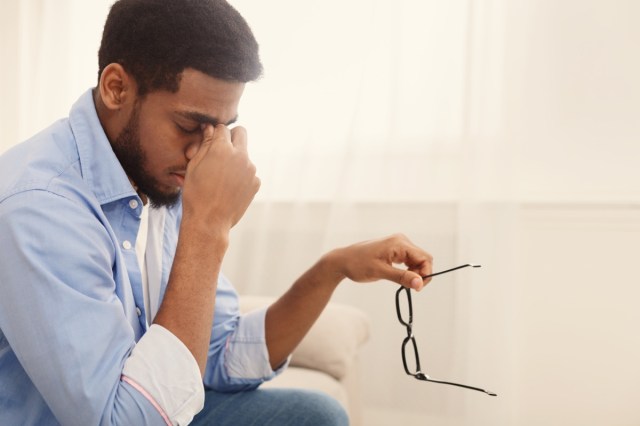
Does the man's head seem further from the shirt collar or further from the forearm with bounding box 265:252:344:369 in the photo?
the forearm with bounding box 265:252:344:369

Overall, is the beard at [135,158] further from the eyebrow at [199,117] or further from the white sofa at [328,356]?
the white sofa at [328,356]

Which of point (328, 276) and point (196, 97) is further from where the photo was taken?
point (328, 276)

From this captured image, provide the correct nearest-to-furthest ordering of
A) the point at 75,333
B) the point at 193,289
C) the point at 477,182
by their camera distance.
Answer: the point at 75,333, the point at 193,289, the point at 477,182

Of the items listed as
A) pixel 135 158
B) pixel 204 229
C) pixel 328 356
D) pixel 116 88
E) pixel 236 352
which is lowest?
pixel 328 356

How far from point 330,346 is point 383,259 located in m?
0.65

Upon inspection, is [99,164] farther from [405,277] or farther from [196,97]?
[405,277]

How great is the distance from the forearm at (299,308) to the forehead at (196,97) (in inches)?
14.5

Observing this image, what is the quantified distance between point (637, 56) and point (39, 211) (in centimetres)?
193

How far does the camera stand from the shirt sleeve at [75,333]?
82cm

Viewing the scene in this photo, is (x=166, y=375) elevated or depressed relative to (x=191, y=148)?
depressed

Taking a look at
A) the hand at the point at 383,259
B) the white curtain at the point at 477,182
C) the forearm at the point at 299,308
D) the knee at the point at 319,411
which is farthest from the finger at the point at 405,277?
the white curtain at the point at 477,182

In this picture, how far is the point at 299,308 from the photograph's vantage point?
4.22 ft

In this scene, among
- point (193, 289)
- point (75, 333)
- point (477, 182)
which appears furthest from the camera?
point (477, 182)

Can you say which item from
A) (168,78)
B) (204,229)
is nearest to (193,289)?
(204,229)
